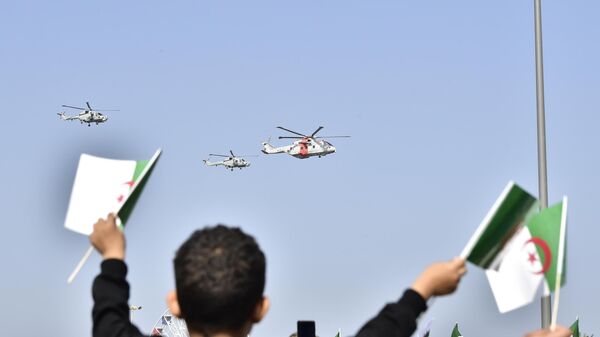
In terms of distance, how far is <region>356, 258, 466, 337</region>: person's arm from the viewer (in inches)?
129

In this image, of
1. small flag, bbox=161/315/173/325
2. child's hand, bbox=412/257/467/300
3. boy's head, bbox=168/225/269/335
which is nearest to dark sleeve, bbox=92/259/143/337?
boy's head, bbox=168/225/269/335

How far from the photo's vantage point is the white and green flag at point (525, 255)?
385cm

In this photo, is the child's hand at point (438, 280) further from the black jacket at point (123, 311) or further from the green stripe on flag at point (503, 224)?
the green stripe on flag at point (503, 224)

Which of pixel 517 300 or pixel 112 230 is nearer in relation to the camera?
pixel 112 230

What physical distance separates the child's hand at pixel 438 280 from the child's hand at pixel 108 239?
0.74 metres

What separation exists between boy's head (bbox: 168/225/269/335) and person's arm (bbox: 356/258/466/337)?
0.96 ft

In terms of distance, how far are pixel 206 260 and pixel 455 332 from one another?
19.6m

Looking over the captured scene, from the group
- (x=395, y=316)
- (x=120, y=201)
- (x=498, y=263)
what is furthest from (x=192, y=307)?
(x=498, y=263)

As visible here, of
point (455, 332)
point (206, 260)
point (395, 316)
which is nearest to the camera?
point (206, 260)

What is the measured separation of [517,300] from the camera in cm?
397

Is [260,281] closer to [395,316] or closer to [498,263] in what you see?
[395,316]

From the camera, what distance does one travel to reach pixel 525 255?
3.94 meters

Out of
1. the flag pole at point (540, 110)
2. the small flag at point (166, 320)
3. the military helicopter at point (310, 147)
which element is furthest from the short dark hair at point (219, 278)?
the small flag at point (166, 320)

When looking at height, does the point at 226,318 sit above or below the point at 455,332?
above
